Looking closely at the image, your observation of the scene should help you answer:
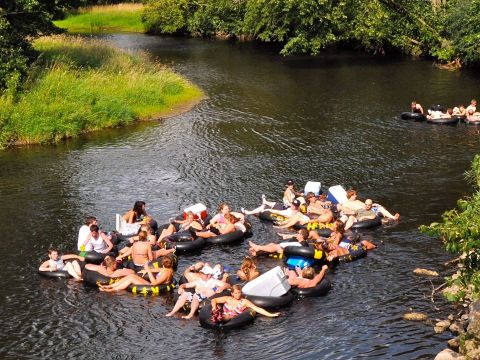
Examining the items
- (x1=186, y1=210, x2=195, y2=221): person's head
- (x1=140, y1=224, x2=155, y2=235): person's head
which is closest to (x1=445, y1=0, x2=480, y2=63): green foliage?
(x1=186, y1=210, x2=195, y2=221): person's head

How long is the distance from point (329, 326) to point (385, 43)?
41.9 metres

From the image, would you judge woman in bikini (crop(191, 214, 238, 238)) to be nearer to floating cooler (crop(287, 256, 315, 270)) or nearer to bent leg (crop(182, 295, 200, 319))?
floating cooler (crop(287, 256, 315, 270))

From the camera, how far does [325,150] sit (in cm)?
2983

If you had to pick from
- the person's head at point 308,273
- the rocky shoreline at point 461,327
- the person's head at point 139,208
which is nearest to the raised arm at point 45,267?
the person's head at point 139,208

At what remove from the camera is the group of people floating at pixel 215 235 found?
1734 cm

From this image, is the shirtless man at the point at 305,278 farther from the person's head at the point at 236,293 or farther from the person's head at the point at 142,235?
the person's head at the point at 142,235

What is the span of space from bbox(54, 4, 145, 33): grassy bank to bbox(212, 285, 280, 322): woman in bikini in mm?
64374

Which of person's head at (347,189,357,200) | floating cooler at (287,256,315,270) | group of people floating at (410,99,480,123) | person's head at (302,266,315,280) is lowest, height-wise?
floating cooler at (287,256,315,270)

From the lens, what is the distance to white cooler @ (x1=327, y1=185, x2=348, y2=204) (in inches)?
922

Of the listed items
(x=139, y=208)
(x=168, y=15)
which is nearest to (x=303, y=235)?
(x=139, y=208)

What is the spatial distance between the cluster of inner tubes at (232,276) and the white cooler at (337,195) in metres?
1.68

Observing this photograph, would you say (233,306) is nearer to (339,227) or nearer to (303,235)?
(303,235)

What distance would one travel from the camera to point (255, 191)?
25.1 meters

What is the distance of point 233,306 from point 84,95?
19.8 metres
